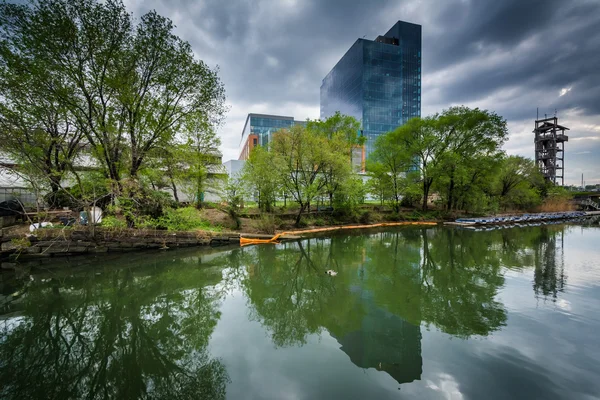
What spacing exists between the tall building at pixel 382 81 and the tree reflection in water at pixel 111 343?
52.7 metres

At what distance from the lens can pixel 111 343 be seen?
4059mm

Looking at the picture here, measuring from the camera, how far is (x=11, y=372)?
3.37 meters

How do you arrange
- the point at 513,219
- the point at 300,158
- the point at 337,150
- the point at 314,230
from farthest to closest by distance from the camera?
the point at 513,219 → the point at 337,150 → the point at 300,158 → the point at 314,230

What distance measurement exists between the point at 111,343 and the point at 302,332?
10.6 ft

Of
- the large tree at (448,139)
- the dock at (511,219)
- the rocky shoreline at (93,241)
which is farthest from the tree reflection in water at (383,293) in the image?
the large tree at (448,139)

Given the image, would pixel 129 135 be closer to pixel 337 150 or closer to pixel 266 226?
pixel 266 226

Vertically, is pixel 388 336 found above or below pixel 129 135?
below

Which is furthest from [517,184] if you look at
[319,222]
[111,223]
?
[111,223]

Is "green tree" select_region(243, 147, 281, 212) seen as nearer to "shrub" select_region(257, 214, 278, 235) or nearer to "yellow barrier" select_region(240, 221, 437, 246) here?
"shrub" select_region(257, 214, 278, 235)

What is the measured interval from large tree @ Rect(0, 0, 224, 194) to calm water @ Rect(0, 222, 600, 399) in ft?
22.5

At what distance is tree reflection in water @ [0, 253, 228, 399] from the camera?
3090 millimetres

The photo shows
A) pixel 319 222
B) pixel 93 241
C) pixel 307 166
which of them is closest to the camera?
pixel 93 241

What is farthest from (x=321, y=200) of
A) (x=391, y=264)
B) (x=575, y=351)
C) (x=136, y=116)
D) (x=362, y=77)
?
(x=362, y=77)

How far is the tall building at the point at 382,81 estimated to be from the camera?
179 feet
